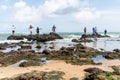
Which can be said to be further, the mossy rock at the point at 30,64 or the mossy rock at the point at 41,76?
the mossy rock at the point at 30,64

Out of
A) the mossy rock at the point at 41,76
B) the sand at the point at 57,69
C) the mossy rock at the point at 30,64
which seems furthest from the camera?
the mossy rock at the point at 30,64

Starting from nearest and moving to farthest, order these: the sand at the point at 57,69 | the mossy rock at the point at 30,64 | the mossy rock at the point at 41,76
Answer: the mossy rock at the point at 41,76
the sand at the point at 57,69
the mossy rock at the point at 30,64

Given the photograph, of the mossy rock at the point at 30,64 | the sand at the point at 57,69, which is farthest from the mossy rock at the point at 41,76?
the mossy rock at the point at 30,64

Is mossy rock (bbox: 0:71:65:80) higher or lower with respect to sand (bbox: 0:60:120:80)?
higher

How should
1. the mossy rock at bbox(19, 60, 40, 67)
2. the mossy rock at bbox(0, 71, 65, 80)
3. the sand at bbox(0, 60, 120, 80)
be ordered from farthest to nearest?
the mossy rock at bbox(19, 60, 40, 67) → the sand at bbox(0, 60, 120, 80) → the mossy rock at bbox(0, 71, 65, 80)

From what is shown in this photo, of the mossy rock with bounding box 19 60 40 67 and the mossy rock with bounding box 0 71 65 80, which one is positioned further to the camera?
the mossy rock with bounding box 19 60 40 67

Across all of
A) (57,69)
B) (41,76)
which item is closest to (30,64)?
(57,69)

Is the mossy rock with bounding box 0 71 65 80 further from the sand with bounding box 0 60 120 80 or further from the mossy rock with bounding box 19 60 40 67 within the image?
the mossy rock with bounding box 19 60 40 67

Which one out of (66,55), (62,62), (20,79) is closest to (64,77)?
(20,79)

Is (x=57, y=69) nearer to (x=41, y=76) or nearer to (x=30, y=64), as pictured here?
(x=30, y=64)

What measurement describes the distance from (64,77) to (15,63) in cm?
704

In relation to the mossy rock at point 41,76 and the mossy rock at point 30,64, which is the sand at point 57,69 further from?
the mossy rock at point 30,64

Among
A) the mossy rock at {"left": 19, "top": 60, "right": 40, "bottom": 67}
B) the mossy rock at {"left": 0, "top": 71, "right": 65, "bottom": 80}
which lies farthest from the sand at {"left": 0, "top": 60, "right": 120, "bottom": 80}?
the mossy rock at {"left": 19, "top": 60, "right": 40, "bottom": 67}

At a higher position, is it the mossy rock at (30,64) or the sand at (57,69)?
the mossy rock at (30,64)
